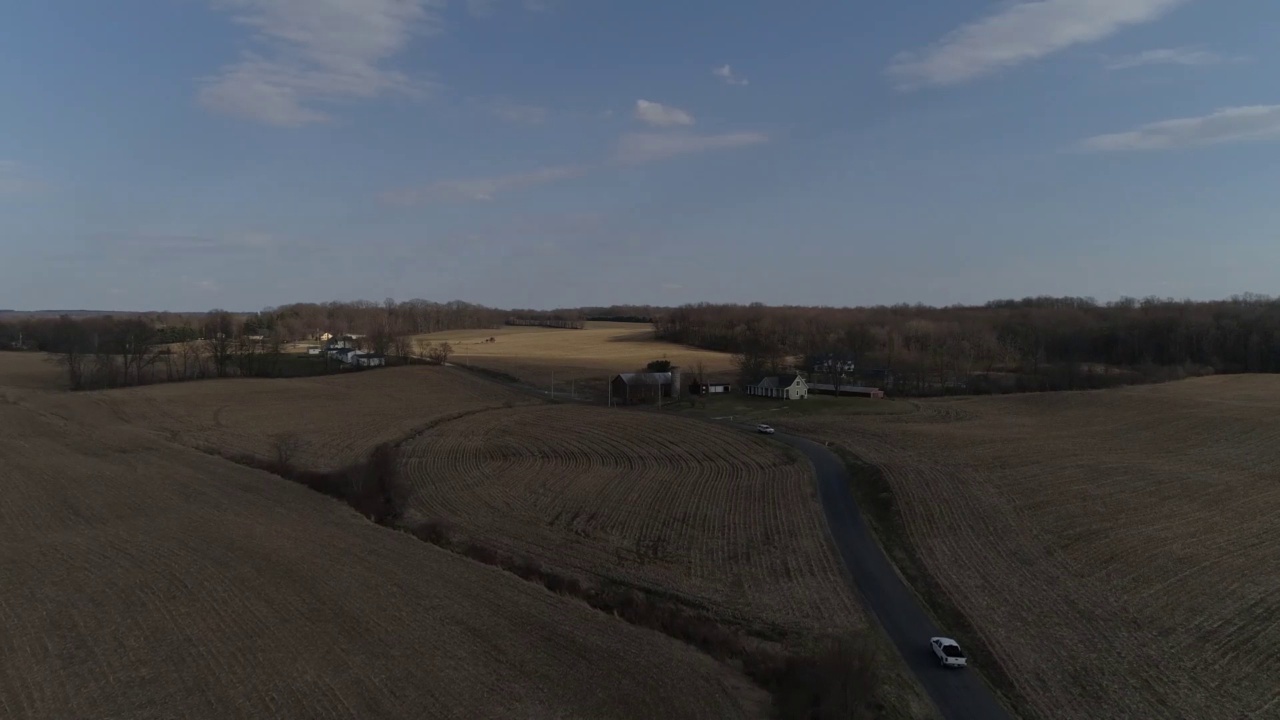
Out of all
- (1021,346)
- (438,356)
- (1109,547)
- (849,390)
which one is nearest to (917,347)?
(1021,346)

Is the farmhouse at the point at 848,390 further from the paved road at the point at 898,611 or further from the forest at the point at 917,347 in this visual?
the paved road at the point at 898,611

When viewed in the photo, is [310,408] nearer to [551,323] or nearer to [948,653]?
[948,653]

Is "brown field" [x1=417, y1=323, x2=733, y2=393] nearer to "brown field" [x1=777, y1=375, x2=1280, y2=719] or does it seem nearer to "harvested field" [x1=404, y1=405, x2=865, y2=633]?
"harvested field" [x1=404, y1=405, x2=865, y2=633]

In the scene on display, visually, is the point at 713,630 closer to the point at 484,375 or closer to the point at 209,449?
the point at 209,449

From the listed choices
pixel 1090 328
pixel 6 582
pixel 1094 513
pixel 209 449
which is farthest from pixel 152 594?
pixel 1090 328

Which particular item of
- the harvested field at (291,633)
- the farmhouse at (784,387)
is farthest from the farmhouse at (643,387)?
the harvested field at (291,633)
